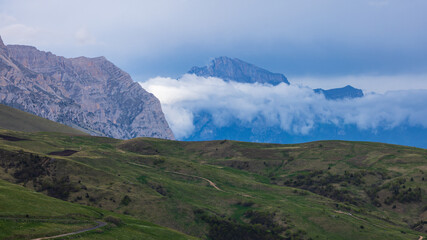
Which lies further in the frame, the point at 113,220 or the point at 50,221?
the point at 113,220

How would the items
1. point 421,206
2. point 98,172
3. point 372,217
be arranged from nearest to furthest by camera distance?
point 98,172 < point 372,217 < point 421,206

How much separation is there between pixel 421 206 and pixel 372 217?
3341 cm

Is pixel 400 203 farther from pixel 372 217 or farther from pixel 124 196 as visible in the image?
pixel 124 196

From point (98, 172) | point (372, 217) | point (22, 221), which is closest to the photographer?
point (22, 221)

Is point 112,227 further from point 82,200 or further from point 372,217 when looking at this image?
point 372,217

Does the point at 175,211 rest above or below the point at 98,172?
below

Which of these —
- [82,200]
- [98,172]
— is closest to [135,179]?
[98,172]

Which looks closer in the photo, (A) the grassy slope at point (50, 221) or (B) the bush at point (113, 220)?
(A) the grassy slope at point (50, 221)

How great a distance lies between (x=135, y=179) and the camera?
586ft

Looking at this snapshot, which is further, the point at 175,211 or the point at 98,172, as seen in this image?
the point at 98,172

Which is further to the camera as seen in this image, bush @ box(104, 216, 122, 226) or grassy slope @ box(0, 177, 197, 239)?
bush @ box(104, 216, 122, 226)

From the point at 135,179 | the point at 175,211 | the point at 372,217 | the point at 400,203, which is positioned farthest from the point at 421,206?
the point at 135,179

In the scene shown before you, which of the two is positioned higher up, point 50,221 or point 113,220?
point 50,221

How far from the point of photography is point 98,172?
165250 millimetres
